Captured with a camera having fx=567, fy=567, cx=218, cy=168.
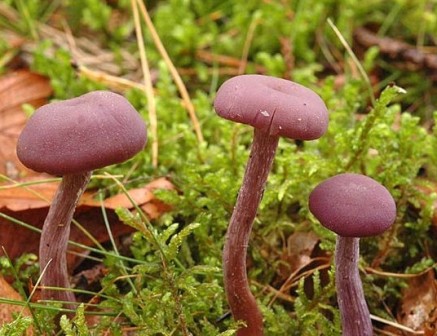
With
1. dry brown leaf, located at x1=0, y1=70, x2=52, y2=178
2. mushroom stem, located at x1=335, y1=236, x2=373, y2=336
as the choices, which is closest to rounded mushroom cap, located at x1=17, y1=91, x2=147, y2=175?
mushroom stem, located at x1=335, y1=236, x2=373, y2=336

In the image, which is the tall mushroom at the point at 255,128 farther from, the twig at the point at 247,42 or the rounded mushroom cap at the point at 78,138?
the twig at the point at 247,42

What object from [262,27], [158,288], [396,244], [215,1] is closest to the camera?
[158,288]

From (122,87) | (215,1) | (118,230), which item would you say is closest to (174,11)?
(215,1)

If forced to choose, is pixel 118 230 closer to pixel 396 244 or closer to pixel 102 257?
pixel 102 257

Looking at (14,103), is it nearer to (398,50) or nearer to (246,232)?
(246,232)

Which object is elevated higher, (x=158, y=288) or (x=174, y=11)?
(x=174, y=11)

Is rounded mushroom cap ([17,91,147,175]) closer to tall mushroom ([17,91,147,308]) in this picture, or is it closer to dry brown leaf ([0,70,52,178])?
tall mushroom ([17,91,147,308])

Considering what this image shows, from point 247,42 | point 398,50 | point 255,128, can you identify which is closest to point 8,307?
point 255,128
